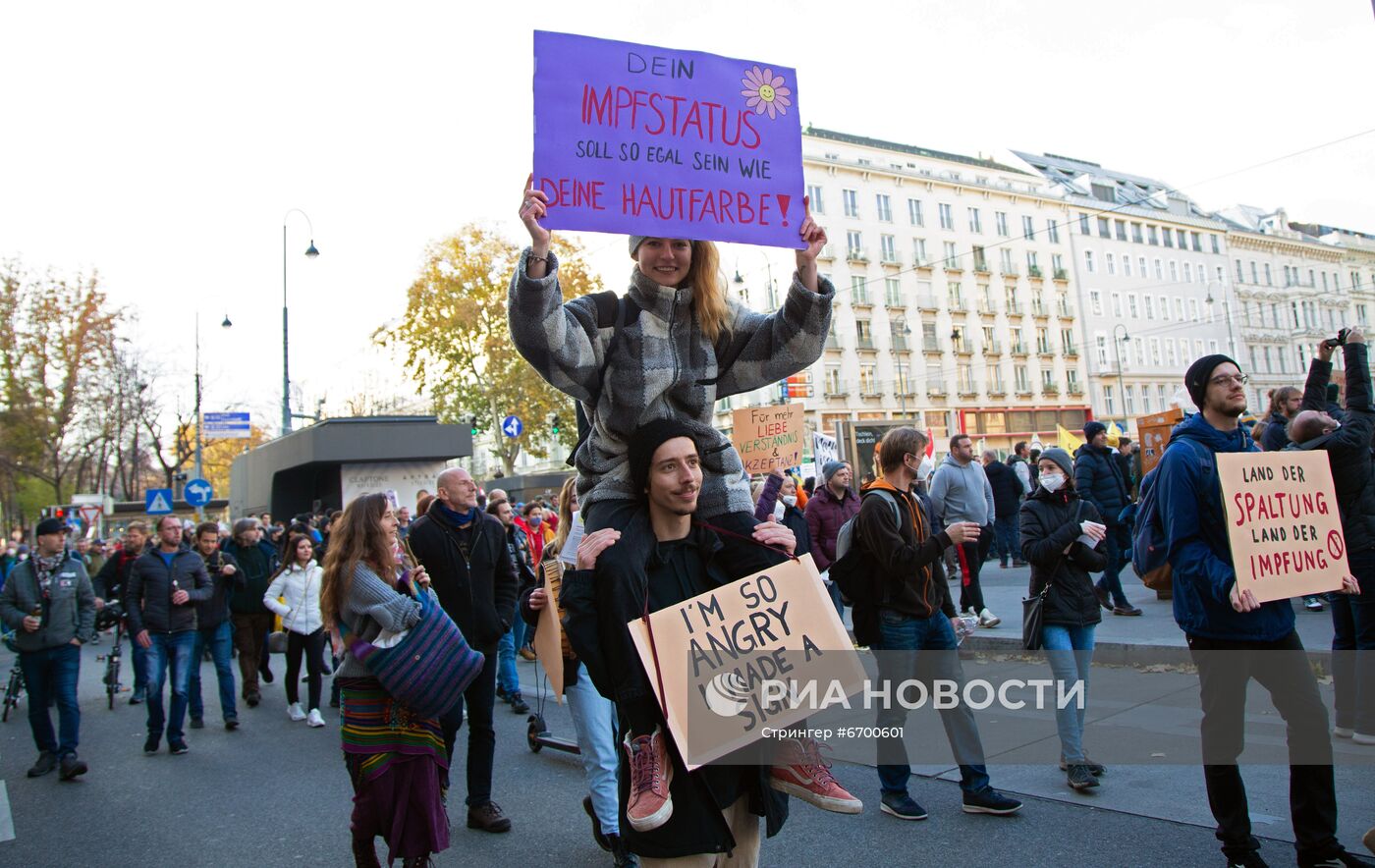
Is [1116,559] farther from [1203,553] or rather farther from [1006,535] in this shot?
[1203,553]

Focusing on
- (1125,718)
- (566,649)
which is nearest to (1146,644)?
(1125,718)

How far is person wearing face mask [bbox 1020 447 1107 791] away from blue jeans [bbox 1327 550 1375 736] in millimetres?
1581

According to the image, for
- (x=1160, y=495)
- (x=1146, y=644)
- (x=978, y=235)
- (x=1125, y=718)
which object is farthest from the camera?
(x=978, y=235)

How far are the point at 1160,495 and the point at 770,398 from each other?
49.4 m

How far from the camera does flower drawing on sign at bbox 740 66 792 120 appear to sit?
10.2ft

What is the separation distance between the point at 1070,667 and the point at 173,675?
7.69 m

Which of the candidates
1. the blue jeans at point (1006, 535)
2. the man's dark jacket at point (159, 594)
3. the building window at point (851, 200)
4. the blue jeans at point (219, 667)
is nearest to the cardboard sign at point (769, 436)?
the blue jeans at point (1006, 535)

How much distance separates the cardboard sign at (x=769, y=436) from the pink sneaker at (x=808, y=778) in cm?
909

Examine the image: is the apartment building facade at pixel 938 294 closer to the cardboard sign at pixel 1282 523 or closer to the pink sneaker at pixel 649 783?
the cardboard sign at pixel 1282 523

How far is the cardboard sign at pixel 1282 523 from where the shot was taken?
12.3 feet

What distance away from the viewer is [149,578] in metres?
8.73

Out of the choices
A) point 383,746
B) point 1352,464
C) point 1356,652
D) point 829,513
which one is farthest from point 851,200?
point 383,746

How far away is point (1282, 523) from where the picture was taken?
153 inches

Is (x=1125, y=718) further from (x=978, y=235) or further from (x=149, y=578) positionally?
(x=978, y=235)
